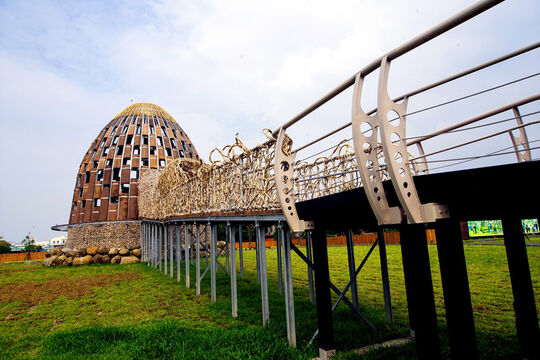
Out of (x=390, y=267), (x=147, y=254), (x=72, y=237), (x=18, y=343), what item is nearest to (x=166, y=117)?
(x=72, y=237)

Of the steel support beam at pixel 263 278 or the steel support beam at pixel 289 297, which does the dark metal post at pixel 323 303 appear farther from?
the steel support beam at pixel 263 278

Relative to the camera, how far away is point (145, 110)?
41.1 meters

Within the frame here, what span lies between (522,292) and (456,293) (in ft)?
10.1

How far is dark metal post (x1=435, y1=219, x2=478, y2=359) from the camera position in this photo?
3.12 m

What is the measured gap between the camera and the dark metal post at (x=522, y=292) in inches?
198

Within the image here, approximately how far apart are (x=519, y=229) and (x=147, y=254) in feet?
85.6

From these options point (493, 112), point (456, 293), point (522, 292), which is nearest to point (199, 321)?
point (456, 293)

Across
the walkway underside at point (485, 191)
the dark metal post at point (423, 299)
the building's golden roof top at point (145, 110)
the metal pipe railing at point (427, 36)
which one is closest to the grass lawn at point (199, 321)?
Answer: the dark metal post at point (423, 299)

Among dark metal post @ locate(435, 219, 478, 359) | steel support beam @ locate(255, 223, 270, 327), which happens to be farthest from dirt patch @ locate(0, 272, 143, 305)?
dark metal post @ locate(435, 219, 478, 359)

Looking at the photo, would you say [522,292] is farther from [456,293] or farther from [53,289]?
[53,289]

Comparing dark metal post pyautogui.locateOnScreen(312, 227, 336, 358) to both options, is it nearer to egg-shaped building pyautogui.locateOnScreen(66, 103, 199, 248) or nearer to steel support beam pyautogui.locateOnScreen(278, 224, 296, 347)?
steel support beam pyautogui.locateOnScreen(278, 224, 296, 347)

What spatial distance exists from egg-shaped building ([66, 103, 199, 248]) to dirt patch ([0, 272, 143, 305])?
13.6 m

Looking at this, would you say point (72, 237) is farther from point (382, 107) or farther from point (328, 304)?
point (382, 107)

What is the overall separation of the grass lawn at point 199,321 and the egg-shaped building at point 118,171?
1711cm
